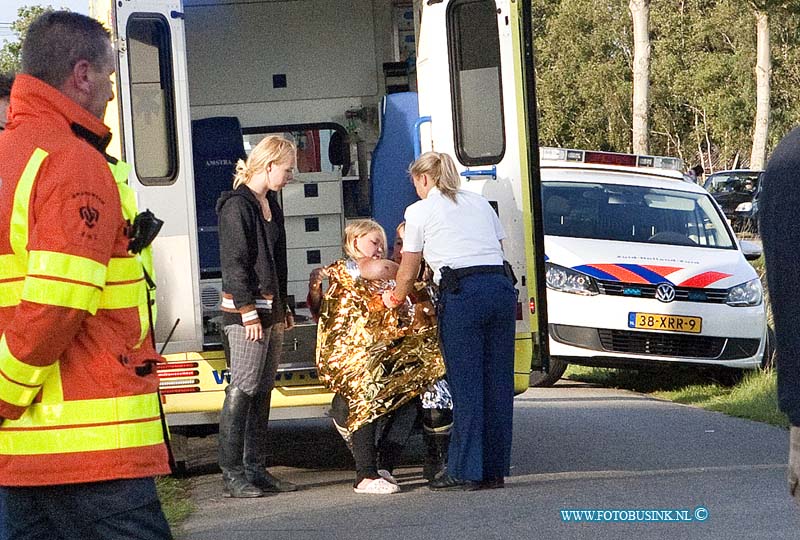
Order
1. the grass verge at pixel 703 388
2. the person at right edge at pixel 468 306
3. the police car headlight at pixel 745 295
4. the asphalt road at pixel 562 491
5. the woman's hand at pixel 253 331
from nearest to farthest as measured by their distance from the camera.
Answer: the asphalt road at pixel 562 491 → the woman's hand at pixel 253 331 → the person at right edge at pixel 468 306 → the grass verge at pixel 703 388 → the police car headlight at pixel 745 295

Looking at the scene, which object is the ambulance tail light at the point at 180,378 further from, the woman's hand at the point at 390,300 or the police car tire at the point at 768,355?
the police car tire at the point at 768,355

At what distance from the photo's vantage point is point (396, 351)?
7574 mm

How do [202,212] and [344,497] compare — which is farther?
[202,212]

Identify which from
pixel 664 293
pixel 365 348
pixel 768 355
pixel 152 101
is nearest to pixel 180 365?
pixel 365 348

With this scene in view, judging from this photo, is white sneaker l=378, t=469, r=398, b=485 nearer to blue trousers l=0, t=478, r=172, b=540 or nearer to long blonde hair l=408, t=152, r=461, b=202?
long blonde hair l=408, t=152, r=461, b=202

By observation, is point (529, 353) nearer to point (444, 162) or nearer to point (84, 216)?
point (444, 162)

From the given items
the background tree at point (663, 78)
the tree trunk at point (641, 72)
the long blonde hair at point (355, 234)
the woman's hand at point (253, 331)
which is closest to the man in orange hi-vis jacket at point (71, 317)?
the woman's hand at point (253, 331)

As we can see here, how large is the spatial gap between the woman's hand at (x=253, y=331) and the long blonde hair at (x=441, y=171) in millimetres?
1182

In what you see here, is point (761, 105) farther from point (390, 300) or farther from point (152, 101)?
point (152, 101)

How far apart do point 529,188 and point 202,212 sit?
3.46 metres

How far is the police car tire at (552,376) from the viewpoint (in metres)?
11.9

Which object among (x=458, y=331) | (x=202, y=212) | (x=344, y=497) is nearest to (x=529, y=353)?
(x=458, y=331)

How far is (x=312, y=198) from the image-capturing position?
11.0 meters

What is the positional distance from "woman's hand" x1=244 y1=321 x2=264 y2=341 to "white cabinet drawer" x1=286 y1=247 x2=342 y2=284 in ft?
12.1
